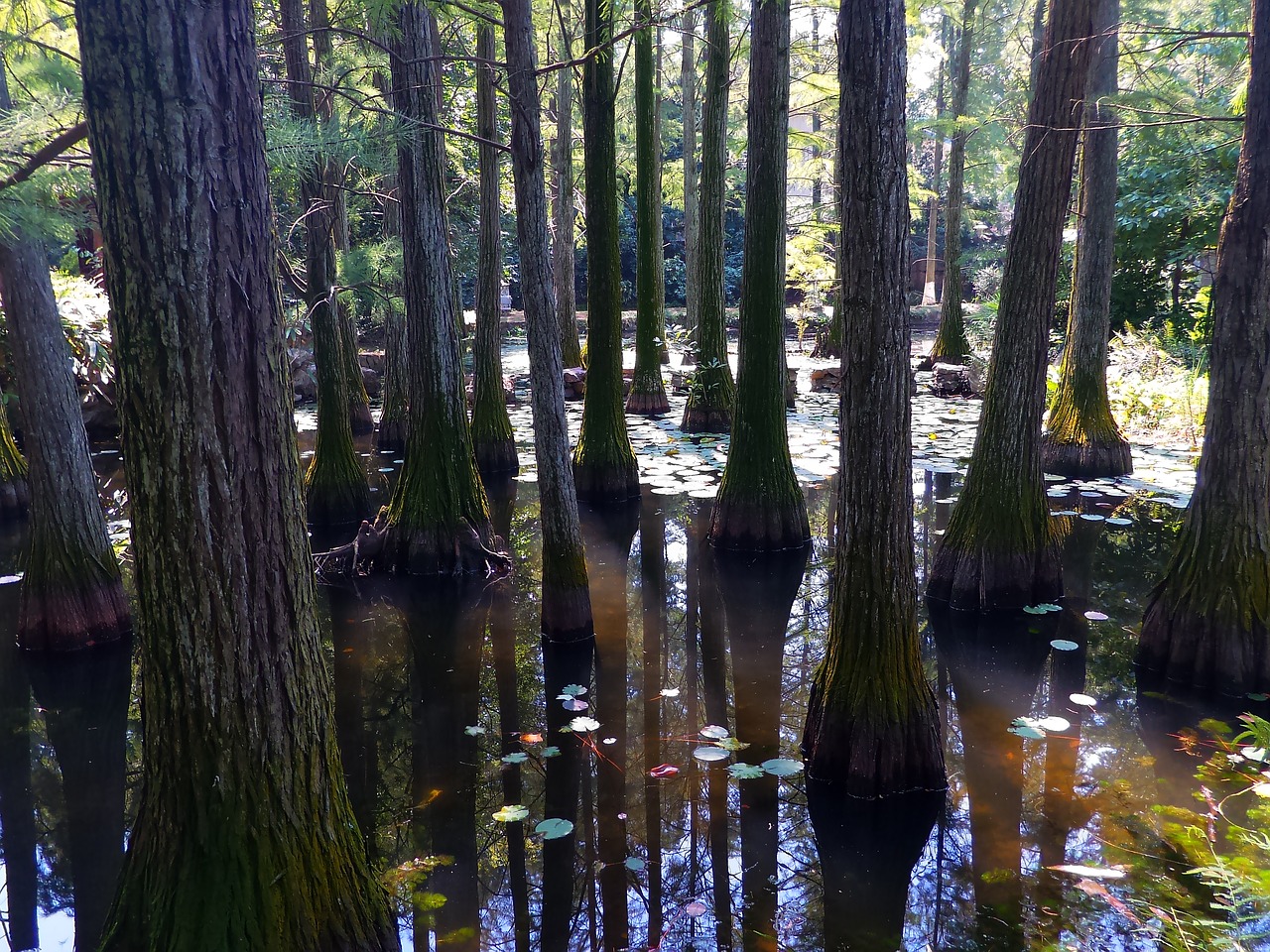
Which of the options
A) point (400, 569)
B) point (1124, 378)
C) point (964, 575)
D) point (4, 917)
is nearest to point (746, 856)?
point (4, 917)

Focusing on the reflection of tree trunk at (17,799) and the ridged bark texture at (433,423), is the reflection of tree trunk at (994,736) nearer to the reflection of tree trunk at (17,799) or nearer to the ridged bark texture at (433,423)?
the reflection of tree trunk at (17,799)

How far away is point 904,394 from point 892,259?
585 mm

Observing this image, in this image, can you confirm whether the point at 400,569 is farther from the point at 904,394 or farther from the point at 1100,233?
the point at 1100,233

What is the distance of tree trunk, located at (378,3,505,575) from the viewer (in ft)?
24.3

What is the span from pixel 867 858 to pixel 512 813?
1601 millimetres

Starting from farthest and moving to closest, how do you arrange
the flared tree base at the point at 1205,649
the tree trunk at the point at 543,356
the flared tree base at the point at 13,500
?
the flared tree base at the point at 13,500, the tree trunk at the point at 543,356, the flared tree base at the point at 1205,649

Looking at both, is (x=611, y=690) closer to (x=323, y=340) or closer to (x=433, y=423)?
(x=433, y=423)

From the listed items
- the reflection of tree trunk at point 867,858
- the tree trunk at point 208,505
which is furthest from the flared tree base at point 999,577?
the tree trunk at point 208,505

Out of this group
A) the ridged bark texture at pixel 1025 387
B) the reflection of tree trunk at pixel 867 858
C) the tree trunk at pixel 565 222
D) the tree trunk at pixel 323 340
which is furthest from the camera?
the tree trunk at pixel 565 222

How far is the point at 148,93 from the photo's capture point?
7.30 ft

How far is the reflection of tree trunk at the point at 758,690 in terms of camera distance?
3575mm

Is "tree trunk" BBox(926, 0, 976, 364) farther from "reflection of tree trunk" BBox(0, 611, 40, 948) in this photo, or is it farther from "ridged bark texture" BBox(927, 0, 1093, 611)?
"reflection of tree trunk" BBox(0, 611, 40, 948)

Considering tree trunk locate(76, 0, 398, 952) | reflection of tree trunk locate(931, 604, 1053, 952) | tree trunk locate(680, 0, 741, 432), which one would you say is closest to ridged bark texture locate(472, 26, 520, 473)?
tree trunk locate(680, 0, 741, 432)

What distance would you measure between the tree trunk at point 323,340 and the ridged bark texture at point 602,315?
7.83ft
